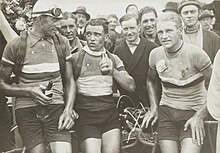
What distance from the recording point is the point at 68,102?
282 centimetres

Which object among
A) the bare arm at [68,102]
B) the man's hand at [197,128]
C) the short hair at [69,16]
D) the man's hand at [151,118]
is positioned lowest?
the man's hand at [197,128]

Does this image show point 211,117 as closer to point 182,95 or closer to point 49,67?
point 182,95

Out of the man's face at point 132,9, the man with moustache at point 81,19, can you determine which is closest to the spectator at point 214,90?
the man's face at point 132,9

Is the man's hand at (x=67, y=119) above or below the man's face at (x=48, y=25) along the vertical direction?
below

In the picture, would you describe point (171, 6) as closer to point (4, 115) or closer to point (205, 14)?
point (205, 14)

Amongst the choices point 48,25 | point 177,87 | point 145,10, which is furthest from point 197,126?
point 48,25

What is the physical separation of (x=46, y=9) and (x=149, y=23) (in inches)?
21.5

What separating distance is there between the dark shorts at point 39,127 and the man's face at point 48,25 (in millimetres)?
388

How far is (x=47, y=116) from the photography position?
2803mm

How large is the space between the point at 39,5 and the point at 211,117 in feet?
3.54

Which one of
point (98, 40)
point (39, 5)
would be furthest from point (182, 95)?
point (39, 5)

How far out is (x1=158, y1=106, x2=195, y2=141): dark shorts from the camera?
2812mm

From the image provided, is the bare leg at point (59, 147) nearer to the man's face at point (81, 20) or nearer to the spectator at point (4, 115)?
the spectator at point (4, 115)

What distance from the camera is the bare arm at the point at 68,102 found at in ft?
9.20
